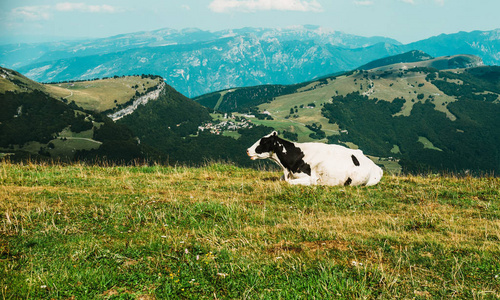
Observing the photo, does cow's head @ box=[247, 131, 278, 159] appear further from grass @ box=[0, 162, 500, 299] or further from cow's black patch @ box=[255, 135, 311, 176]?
grass @ box=[0, 162, 500, 299]

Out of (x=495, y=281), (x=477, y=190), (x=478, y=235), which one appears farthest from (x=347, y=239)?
(x=477, y=190)

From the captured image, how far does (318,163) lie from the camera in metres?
15.6

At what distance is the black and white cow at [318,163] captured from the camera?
15.3 meters

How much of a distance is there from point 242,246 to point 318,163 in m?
9.29

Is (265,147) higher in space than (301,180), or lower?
higher

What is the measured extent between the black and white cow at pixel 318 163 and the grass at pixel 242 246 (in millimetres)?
2494

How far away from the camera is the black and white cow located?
15297 millimetres

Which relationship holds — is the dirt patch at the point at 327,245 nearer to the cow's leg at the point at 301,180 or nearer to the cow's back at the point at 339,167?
the cow's leg at the point at 301,180

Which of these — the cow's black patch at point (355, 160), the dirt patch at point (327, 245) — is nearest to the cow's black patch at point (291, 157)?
the cow's black patch at point (355, 160)

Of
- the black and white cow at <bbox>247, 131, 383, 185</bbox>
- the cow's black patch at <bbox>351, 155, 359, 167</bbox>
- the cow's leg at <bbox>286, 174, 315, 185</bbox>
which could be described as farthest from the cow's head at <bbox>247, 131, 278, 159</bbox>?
the cow's black patch at <bbox>351, 155, 359, 167</bbox>

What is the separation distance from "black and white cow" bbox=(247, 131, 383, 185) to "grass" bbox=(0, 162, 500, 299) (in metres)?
2.49

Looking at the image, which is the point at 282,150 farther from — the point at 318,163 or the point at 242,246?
the point at 242,246

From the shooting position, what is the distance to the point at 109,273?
5.80m

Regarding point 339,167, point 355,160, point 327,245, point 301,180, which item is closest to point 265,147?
point 301,180
